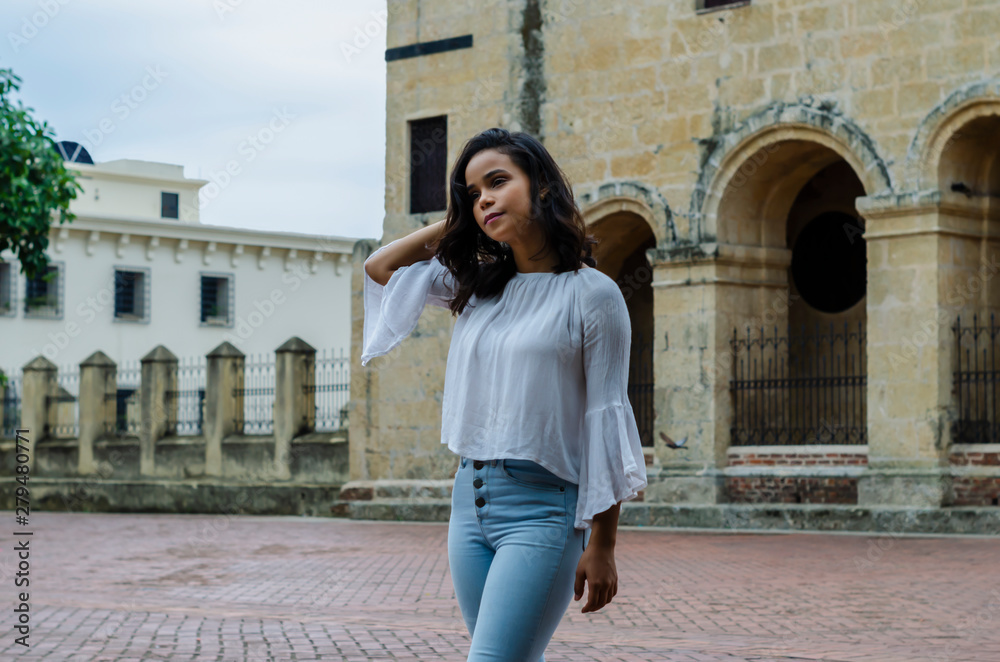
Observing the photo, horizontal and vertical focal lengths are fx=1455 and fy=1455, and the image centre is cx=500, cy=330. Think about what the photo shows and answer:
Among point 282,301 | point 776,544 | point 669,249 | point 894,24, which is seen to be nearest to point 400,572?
point 776,544

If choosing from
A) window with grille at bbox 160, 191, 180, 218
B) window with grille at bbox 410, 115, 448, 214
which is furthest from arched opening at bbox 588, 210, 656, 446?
window with grille at bbox 160, 191, 180, 218

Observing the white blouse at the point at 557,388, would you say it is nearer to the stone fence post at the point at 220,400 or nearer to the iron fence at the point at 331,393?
the iron fence at the point at 331,393

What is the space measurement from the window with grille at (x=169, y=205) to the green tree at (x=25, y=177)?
2970 cm

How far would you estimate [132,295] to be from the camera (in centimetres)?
4028

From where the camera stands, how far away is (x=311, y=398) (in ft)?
72.7

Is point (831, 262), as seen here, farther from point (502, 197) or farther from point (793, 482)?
point (502, 197)

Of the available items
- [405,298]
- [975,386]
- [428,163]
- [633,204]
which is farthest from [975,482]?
[405,298]

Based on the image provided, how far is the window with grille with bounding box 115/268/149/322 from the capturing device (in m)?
40.0

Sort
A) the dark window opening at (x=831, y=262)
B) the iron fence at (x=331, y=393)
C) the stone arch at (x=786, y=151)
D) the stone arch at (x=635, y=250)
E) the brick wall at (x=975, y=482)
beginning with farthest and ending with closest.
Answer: the iron fence at (x=331, y=393) → the dark window opening at (x=831, y=262) → the stone arch at (x=635, y=250) → the stone arch at (x=786, y=151) → the brick wall at (x=975, y=482)

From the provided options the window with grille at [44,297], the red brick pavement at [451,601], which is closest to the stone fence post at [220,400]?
the red brick pavement at [451,601]

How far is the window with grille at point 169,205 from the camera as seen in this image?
168 feet

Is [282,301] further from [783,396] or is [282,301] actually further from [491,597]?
[491,597]

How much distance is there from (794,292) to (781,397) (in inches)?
74.9

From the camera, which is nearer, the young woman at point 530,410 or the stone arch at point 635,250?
the young woman at point 530,410
